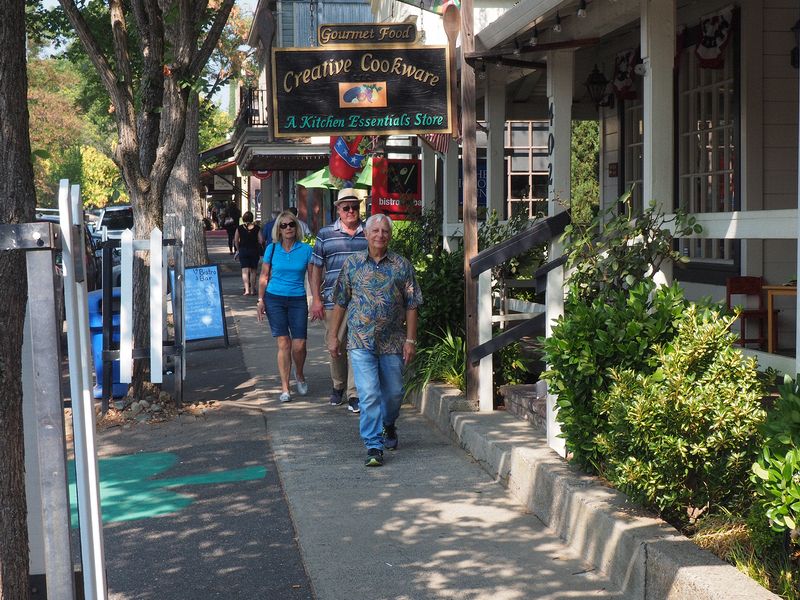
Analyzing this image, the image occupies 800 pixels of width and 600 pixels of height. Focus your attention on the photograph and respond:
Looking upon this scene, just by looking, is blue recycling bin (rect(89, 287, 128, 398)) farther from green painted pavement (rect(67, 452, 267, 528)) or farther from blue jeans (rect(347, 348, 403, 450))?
blue jeans (rect(347, 348, 403, 450))

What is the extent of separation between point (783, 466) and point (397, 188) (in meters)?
10.9

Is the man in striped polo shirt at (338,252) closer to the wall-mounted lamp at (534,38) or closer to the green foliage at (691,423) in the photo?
the wall-mounted lamp at (534,38)

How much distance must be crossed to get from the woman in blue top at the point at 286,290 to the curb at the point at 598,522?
2.63 metres

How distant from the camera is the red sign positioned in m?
14.3

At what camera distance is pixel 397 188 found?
575 inches

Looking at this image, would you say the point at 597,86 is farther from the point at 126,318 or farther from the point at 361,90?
the point at 126,318

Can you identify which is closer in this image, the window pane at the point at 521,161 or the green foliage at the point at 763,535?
the green foliage at the point at 763,535

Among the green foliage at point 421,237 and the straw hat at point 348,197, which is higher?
the straw hat at point 348,197

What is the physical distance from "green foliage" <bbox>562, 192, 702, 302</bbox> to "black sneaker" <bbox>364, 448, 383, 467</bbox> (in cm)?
202

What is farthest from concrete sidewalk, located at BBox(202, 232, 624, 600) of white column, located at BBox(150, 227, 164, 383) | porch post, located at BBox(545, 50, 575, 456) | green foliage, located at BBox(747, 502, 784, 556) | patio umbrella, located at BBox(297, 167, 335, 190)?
patio umbrella, located at BBox(297, 167, 335, 190)

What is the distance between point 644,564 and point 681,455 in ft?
1.68

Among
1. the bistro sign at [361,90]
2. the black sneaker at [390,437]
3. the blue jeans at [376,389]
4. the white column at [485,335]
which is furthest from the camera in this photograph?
the bistro sign at [361,90]

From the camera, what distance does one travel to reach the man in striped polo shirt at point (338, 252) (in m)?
9.86

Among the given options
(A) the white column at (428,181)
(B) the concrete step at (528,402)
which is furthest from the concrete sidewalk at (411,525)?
Answer: (A) the white column at (428,181)
